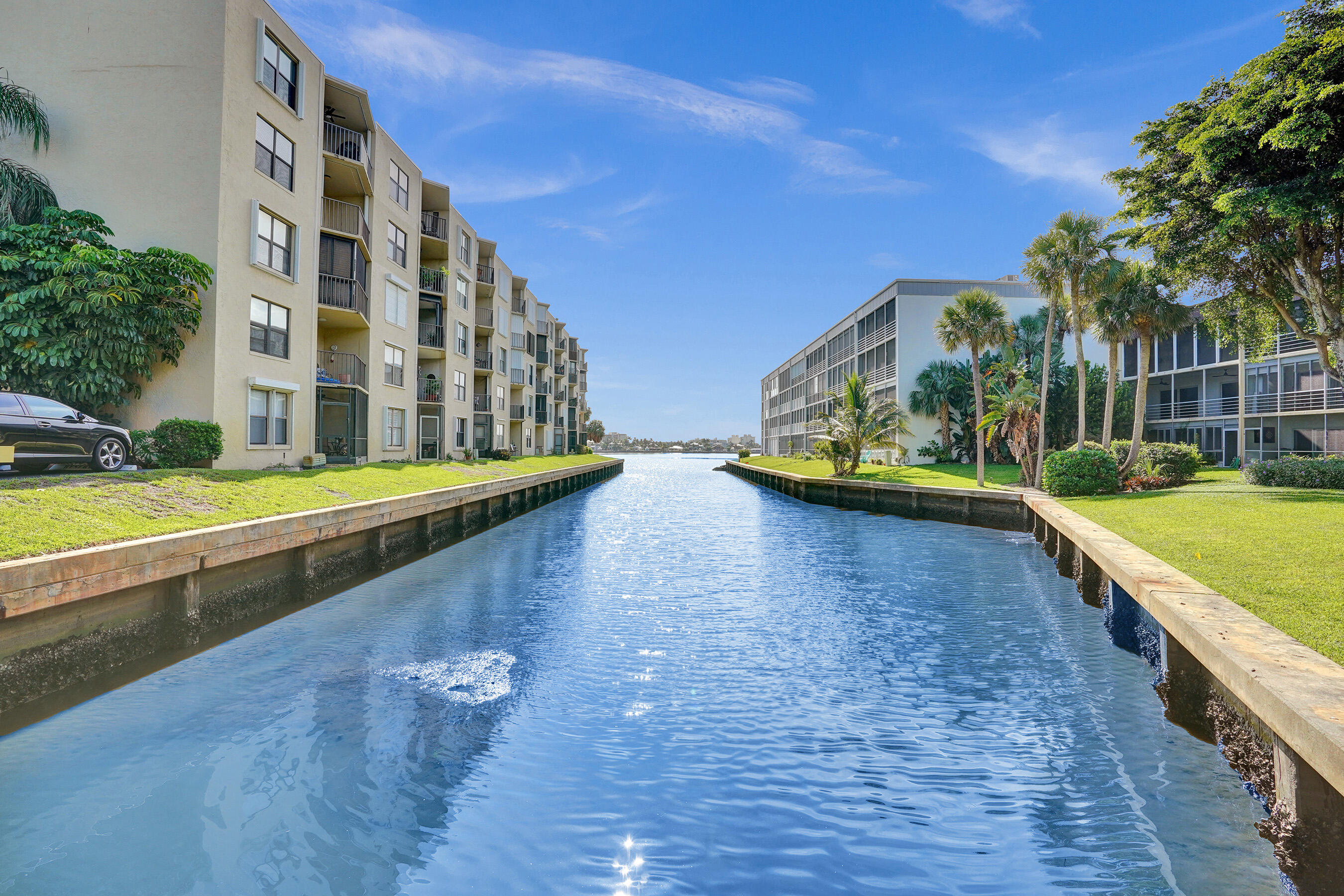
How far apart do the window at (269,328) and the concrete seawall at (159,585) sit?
8325mm

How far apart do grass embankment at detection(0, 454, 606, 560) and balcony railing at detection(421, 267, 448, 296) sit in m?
19.2

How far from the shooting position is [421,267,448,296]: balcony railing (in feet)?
117

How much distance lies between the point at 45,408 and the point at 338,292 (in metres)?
12.4

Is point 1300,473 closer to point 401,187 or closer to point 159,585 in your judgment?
point 159,585

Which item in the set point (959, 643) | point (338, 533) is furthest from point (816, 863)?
point (338, 533)

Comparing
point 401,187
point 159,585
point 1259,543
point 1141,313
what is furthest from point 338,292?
point 1141,313

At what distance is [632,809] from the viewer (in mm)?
5324

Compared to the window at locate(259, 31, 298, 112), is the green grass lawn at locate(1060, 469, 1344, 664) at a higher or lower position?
lower

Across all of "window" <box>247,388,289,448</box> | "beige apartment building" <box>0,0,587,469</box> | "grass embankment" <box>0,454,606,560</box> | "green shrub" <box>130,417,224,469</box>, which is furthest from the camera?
"window" <box>247,388,289,448</box>

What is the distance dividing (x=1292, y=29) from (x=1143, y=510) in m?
12.6

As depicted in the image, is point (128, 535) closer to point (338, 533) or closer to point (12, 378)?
point (338, 533)

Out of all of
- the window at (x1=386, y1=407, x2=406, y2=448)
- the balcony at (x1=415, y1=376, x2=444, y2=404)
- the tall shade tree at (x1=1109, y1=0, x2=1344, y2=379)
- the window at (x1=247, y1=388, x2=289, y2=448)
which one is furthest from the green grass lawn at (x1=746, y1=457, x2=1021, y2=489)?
the window at (x1=247, y1=388, x2=289, y2=448)

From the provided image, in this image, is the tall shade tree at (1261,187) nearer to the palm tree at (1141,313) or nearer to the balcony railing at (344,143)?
the palm tree at (1141,313)

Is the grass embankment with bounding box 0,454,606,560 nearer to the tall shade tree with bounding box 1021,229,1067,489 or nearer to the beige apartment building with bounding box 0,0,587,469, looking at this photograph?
the beige apartment building with bounding box 0,0,587,469
